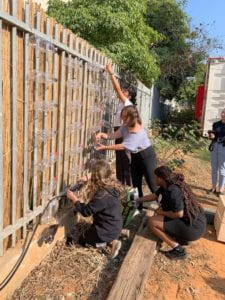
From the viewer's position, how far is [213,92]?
11.3 metres

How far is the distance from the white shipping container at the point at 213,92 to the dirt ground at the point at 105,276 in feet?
25.3

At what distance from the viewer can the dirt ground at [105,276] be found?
303cm

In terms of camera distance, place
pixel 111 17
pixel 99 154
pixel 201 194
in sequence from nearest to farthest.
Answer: pixel 99 154 → pixel 201 194 → pixel 111 17

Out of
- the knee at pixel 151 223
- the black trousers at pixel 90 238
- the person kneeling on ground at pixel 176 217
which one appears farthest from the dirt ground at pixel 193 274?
the black trousers at pixel 90 238

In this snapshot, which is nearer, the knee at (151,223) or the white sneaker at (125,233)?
Answer: the knee at (151,223)

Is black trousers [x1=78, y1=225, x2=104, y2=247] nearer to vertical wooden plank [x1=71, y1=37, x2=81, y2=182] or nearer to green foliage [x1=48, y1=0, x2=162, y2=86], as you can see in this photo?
vertical wooden plank [x1=71, y1=37, x2=81, y2=182]

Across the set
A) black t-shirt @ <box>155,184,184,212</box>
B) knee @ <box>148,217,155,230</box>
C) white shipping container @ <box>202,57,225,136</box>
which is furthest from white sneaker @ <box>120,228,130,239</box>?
white shipping container @ <box>202,57,225,136</box>

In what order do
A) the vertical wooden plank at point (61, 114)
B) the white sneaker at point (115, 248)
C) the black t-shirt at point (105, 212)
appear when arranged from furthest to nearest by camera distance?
1. the white sneaker at point (115, 248)
2. the black t-shirt at point (105, 212)
3. the vertical wooden plank at point (61, 114)

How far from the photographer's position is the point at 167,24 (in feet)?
58.3

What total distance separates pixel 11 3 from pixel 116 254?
2.69 metres

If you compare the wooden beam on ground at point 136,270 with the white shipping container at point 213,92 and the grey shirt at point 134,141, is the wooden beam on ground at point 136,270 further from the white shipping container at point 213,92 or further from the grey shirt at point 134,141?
the white shipping container at point 213,92

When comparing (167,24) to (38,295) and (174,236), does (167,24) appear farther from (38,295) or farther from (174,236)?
(38,295)

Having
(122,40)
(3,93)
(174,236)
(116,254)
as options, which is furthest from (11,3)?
(122,40)

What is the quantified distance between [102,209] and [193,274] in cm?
122
